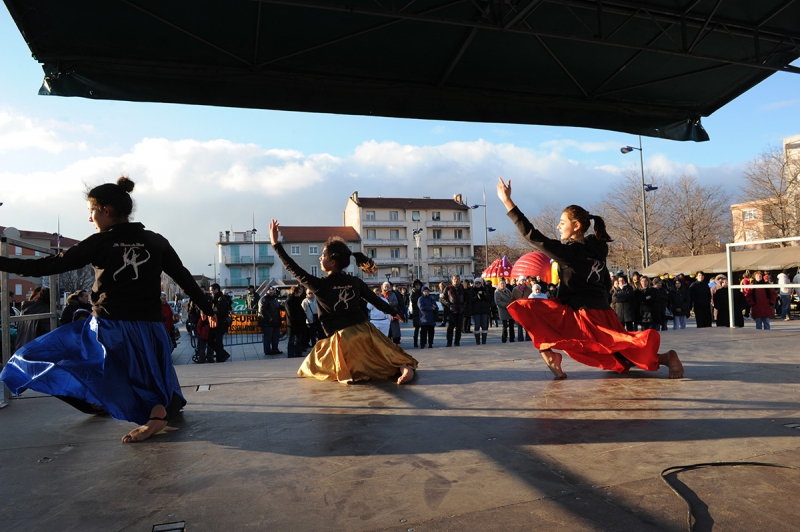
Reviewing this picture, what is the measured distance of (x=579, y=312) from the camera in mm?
4906

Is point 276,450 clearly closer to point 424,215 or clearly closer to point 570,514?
point 570,514

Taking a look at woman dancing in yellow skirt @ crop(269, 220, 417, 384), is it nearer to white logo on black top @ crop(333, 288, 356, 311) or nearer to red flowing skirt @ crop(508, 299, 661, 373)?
white logo on black top @ crop(333, 288, 356, 311)

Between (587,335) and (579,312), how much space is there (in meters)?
0.22

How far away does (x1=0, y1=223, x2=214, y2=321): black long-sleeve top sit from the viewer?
3.46 metres

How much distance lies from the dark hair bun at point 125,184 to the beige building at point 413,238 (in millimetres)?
64766

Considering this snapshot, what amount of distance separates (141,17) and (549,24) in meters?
5.21

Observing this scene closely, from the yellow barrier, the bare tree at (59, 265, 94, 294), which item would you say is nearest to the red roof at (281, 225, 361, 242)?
the bare tree at (59, 265, 94, 294)

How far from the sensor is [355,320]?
5.38 meters

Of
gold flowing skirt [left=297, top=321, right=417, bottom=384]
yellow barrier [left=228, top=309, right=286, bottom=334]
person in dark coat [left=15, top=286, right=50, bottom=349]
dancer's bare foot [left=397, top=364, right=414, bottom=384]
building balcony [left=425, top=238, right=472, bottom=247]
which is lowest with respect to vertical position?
yellow barrier [left=228, top=309, right=286, bottom=334]

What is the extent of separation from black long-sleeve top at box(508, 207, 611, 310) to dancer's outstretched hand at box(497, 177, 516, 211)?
2.2 inches

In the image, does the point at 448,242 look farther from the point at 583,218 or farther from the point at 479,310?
the point at 583,218

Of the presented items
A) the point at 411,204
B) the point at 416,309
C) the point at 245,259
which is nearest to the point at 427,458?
the point at 416,309

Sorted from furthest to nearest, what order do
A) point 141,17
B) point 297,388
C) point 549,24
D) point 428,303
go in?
point 428,303, point 549,24, point 141,17, point 297,388

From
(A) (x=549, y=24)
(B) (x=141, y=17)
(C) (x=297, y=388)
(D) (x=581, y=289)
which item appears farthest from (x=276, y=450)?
(A) (x=549, y=24)
